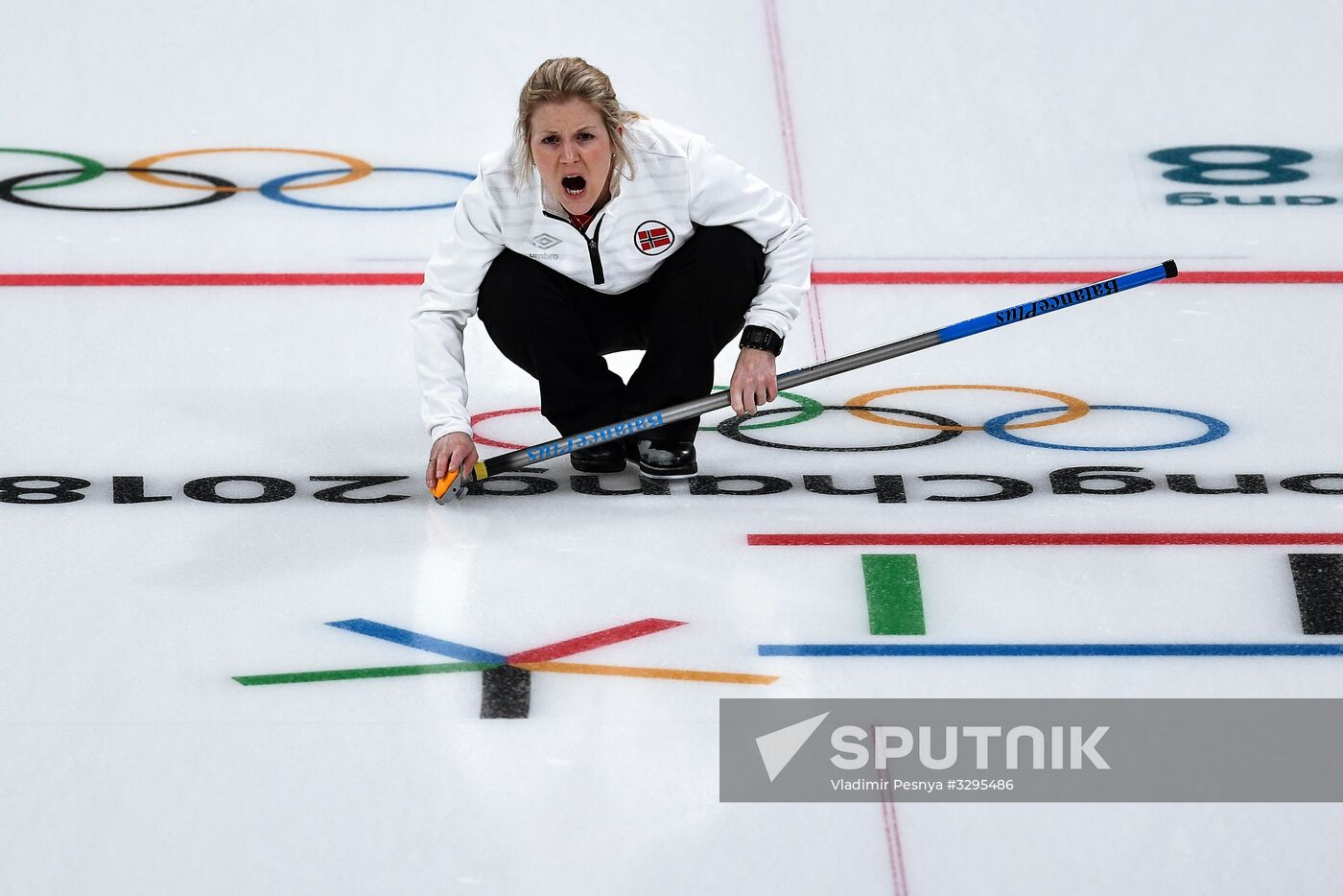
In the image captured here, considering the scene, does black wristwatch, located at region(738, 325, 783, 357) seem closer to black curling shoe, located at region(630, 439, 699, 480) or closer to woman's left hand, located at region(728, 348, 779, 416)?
woman's left hand, located at region(728, 348, 779, 416)

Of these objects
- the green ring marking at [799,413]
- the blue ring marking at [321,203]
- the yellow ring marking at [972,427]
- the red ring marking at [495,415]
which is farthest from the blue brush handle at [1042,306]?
the blue ring marking at [321,203]

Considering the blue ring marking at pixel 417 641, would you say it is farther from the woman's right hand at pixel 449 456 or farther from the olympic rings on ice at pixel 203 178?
the olympic rings on ice at pixel 203 178

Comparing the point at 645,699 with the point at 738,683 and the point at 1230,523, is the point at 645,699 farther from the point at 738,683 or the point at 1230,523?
the point at 1230,523

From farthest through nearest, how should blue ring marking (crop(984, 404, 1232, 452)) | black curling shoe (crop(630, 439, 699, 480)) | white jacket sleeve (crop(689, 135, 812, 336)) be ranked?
blue ring marking (crop(984, 404, 1232, 452)) < black curling shoe (crop(630, 439, 699, 480)) < white jacket sleeve (crop(689, 135, 812, 336))

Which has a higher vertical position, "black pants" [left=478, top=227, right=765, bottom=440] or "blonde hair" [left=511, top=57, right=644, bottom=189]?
"blonde hair" [left=511, top=57, right=644, bottom=189]

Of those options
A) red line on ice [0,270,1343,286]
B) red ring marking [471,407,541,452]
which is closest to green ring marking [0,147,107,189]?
red line on ice [0,270,1343,286]

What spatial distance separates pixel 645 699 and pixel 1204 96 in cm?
382

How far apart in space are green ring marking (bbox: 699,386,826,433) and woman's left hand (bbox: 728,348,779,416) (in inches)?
15.8

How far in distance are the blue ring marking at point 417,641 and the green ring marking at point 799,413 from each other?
97 centimetres

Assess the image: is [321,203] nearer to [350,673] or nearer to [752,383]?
[752,383]

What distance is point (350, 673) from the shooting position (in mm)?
1858

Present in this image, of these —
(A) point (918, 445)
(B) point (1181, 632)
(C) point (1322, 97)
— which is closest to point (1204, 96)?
(C) point (1322, 97)

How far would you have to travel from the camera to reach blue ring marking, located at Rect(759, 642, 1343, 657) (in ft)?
6.27

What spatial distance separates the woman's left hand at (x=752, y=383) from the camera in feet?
7.78
